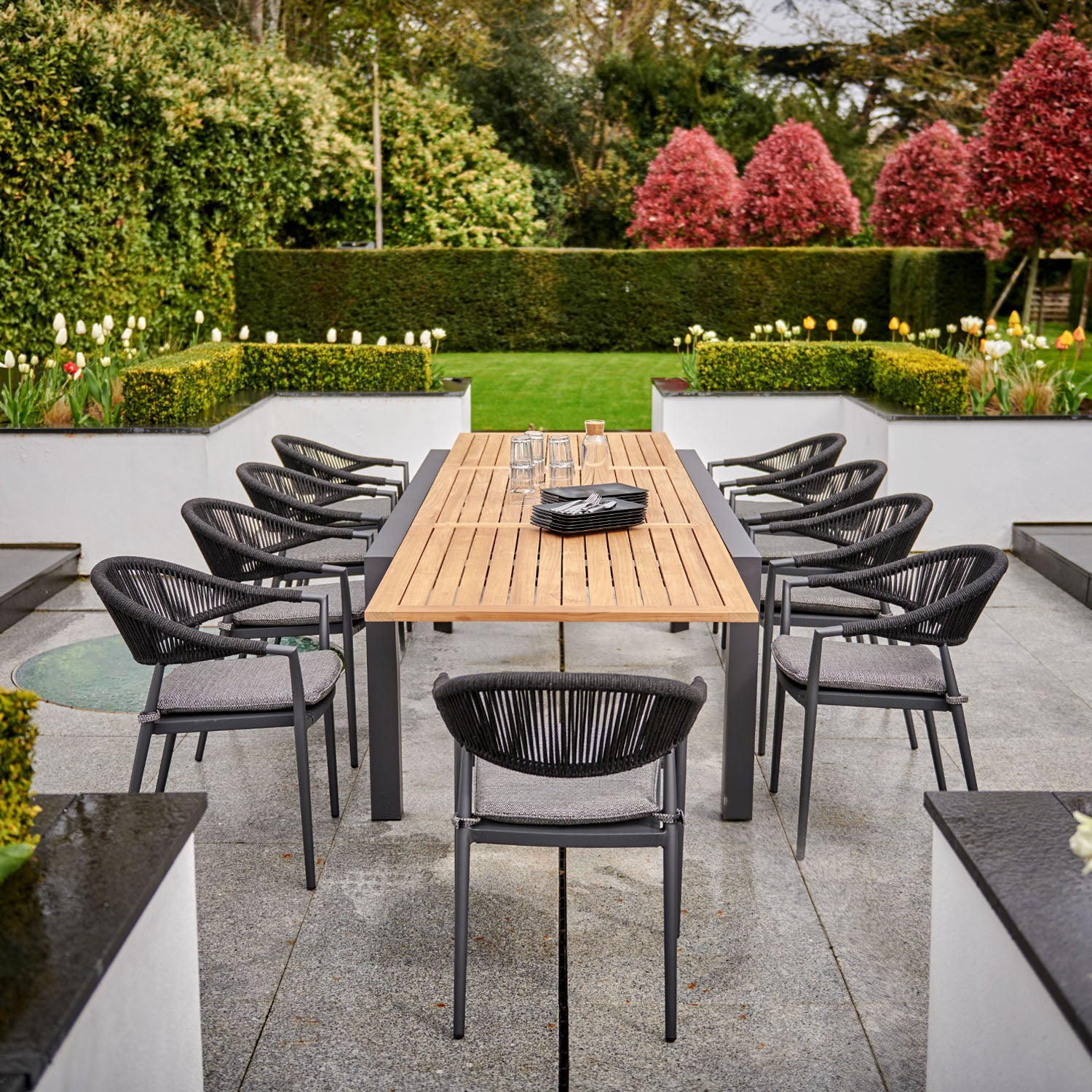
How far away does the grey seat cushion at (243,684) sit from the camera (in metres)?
3.45

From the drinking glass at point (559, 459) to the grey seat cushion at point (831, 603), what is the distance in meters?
0.90

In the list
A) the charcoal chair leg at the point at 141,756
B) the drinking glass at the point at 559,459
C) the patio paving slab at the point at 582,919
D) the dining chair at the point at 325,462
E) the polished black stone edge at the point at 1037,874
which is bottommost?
the patio paving slab at the point at 582,919

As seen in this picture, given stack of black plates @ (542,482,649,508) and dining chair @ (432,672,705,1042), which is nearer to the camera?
dining chair @ (432,672,705,1042)

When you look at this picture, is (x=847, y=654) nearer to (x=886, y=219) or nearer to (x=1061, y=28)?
(x=886, y=219)

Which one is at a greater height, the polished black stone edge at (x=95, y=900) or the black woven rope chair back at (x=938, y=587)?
the polished black stone edge at (x=95, y=900)

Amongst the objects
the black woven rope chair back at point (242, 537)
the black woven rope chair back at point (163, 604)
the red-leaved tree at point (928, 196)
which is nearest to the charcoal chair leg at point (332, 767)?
the black woven rope chair back at point (163, 604)

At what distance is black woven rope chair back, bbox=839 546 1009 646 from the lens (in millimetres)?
3576

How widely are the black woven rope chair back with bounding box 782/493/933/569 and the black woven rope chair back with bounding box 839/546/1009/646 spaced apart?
0.92 feet

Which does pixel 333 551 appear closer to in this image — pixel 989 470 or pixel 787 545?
pixel 787 545

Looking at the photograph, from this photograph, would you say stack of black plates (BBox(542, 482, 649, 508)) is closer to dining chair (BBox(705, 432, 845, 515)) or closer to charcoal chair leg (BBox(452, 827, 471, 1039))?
dining chair (BBox(705, 432, 845, 515))

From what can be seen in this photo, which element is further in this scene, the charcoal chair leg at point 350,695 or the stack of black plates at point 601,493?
the stack of black plates at point 601,493

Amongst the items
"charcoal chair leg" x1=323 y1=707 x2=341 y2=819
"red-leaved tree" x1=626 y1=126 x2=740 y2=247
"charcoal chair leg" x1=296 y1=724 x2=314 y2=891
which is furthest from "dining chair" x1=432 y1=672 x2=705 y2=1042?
"red-leaved tree" x1=626 y1=126 x2=740 y2=247

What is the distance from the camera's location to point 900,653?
398 cm

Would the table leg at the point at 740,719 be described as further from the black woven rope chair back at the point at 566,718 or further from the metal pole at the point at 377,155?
the metal pole at the point at 377,155
